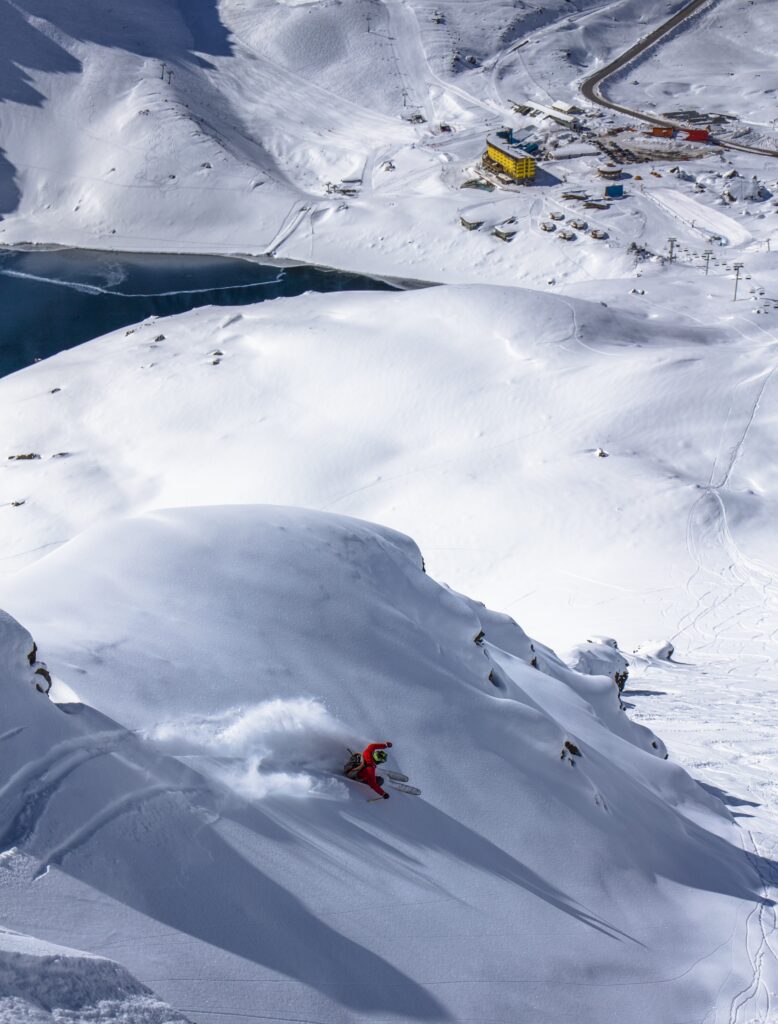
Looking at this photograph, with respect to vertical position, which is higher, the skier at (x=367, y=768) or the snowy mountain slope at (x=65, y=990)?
the snowy mountain slope at (x=65, y=990)

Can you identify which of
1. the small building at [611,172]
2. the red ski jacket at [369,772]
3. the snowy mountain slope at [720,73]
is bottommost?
the small building at [611,172]

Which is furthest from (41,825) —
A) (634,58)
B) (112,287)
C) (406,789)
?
(634,58)

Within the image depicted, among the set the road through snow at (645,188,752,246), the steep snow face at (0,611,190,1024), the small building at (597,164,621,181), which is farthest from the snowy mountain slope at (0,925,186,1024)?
the small building at (597,164,621,181)

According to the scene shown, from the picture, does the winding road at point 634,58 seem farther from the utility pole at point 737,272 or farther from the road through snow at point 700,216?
the utility pole at point 737,272

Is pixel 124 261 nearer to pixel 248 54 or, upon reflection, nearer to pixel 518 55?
pixel 248 54

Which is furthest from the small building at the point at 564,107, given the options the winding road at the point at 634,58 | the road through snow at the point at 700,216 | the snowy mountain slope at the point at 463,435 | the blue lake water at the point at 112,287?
the snowy mountain slope at the point at 463,435

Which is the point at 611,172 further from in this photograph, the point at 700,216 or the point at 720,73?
the point at 720,73

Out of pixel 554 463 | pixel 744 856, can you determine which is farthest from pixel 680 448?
pixel 744 856
